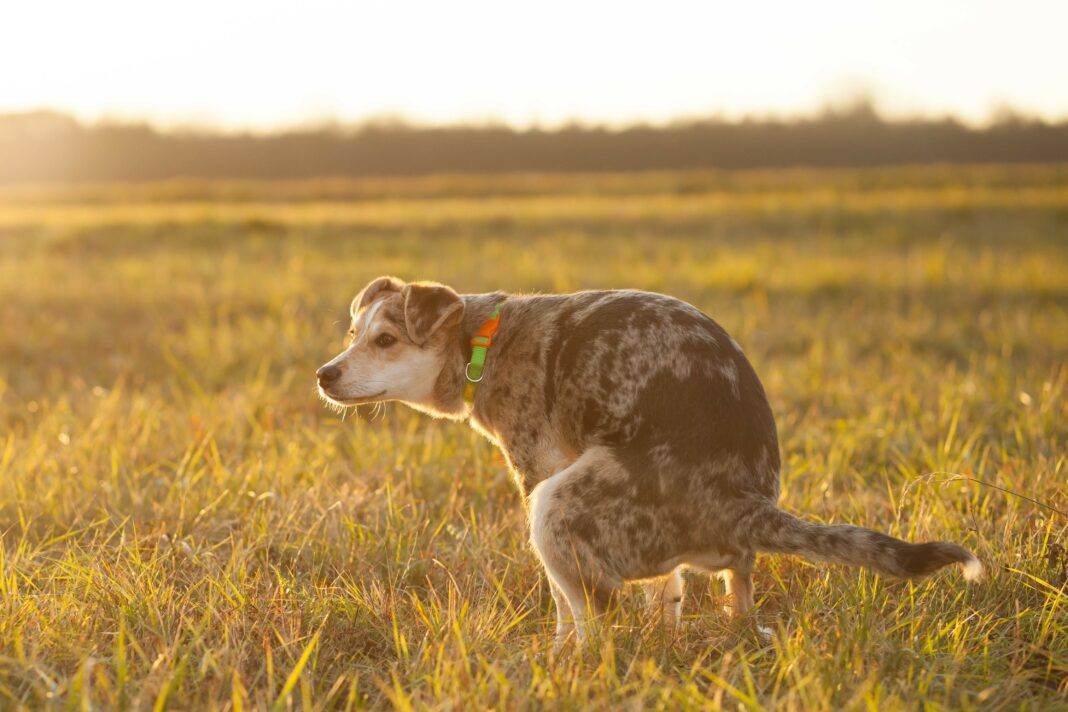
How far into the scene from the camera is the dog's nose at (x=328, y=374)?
4414 millimetres

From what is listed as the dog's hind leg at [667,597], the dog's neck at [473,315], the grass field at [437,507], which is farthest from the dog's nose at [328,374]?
the dog's hind leg at [667,597]

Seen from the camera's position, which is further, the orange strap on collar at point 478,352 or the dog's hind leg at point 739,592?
the orange strap on collar at point 478,352

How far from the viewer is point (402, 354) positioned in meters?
4.50

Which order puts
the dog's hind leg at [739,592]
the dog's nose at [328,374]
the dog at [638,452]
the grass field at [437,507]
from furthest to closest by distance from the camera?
the dog's nose at [328,374] < the dog's hind leg at [739,592] < the dog at [638,452] < the grass field at [437,507]

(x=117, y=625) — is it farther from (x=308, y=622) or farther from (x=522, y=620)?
(x=522, y=620)

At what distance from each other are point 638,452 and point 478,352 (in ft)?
3.07

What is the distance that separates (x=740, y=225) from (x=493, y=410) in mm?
16598

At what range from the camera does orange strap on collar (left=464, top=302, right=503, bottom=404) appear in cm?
429

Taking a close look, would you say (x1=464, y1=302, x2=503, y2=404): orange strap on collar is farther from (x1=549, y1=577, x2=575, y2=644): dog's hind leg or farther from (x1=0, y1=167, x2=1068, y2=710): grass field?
(x1=549, y1=577, x2=575, y2=644): dog's hind leg

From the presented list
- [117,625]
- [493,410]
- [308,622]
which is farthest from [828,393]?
[117,625]

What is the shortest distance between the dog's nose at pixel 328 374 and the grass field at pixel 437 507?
0.71 meters

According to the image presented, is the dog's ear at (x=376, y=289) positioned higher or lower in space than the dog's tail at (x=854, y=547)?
higher

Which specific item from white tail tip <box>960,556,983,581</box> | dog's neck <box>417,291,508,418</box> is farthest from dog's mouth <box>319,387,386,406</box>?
white tail tip <box>960,556,983,581</box>

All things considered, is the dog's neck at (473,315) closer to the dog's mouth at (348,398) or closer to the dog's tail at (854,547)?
the dog's mouth at (348,398)
